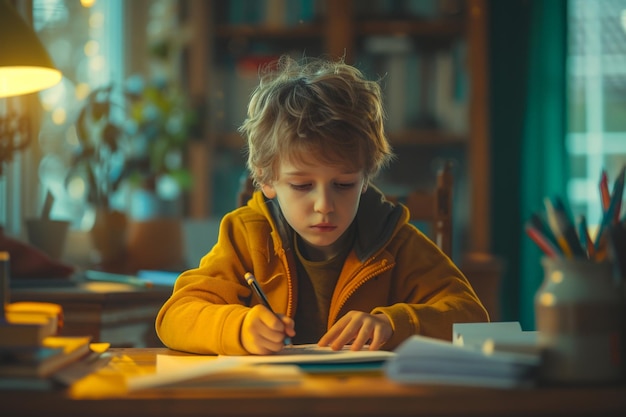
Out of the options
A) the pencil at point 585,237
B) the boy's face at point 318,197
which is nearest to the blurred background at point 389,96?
the boy's face at point 318,197

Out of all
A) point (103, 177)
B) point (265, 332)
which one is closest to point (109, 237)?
point (103, 177)

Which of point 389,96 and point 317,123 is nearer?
point 317,123

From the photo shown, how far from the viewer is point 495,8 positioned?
3387 mm

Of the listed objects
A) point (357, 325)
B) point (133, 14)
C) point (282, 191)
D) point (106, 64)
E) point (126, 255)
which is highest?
A: point (133, 14)

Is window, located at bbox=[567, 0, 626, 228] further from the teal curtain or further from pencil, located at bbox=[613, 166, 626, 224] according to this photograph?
pencil, located at bbox=[613, 166, 626, 224]

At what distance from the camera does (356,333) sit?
1015mm

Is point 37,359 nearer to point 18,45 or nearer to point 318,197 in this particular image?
point 318,197

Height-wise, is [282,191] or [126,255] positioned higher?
[282,191]

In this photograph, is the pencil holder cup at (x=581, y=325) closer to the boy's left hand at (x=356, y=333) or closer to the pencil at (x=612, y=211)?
the pencil at (x=612, y=211)

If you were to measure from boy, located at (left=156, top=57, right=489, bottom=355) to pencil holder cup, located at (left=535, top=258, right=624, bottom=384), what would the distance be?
34 cm

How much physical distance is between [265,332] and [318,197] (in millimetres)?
279

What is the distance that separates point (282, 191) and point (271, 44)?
7.65 feet

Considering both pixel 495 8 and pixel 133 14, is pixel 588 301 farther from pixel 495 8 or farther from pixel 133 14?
→ pixel 133 14

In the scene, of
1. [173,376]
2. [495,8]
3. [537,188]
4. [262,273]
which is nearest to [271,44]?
[495,8]
